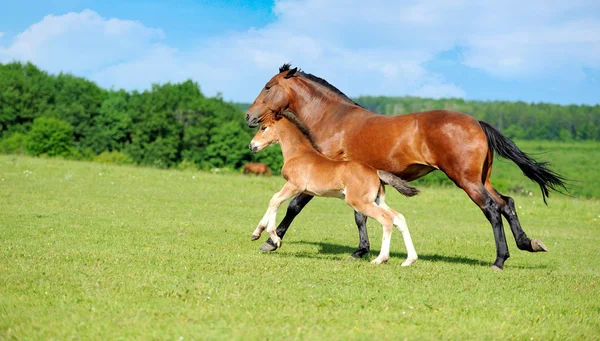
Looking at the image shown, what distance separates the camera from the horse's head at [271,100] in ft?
39.2

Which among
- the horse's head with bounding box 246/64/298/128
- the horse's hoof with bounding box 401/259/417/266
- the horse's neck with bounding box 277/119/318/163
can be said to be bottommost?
the horse's hoof with bounding box 401/259/417/266

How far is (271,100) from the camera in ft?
39.5

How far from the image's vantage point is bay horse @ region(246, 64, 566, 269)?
1043 cm

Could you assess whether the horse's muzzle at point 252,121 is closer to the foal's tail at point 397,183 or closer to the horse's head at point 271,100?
the horse's head at point 271,100

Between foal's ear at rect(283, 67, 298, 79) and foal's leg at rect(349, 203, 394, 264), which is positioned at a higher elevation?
foal's ear at rect(283, 67, 298, 79)

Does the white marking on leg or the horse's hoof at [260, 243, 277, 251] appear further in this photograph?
the horse's hoof at [260, 243, 277, 251]

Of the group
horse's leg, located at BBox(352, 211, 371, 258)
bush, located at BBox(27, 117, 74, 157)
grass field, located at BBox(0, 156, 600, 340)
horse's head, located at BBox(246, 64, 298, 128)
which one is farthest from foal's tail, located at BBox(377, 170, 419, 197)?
bush, located at BBox(27, 117, 74, 157)

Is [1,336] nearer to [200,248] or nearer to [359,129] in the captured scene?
[200,248]

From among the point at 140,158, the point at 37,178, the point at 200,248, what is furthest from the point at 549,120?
the point at 200,248

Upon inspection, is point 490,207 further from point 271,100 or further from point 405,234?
point 271,100

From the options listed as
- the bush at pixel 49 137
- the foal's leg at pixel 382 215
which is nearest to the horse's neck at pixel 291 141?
the foal's leg at pixel 382 215

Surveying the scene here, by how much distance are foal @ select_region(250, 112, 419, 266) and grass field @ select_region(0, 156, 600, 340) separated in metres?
0.55

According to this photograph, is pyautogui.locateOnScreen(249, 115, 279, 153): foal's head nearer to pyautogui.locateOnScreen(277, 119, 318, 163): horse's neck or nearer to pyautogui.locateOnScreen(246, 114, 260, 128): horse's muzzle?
pyautogui.locateOnScreen(277, 119, 318, 163): horse's neck

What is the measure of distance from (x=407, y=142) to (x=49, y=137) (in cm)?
6968
